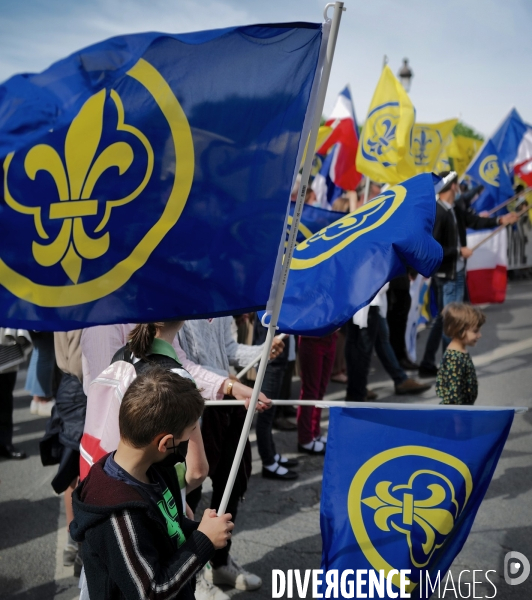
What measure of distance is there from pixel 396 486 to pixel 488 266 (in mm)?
7090

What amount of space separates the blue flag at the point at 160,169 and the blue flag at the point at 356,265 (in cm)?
36

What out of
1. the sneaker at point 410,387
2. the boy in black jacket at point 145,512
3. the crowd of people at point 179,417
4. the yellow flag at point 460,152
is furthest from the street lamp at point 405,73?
the boy in black jacket at point 145,512

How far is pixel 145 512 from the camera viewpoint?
1.97 metres

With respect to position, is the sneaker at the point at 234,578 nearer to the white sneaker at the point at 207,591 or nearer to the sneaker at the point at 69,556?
the white sneaker at the point at 207,591

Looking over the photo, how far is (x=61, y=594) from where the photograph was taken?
11.7 feet

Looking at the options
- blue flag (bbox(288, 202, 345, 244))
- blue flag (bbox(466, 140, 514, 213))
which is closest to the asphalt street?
blue flag (bbox(288, 202, 345, 244))

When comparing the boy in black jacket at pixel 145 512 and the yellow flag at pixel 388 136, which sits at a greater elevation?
the yellow flag at pixel 388 136

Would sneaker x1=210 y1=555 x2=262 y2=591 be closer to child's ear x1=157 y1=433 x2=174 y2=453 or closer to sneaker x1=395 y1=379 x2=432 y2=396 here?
child's ear x1=157 y1=433 x2=174 y2=453

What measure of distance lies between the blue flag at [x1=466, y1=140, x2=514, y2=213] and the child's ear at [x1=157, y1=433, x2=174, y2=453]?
9.09 meters

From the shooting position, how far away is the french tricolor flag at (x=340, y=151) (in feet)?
29.7

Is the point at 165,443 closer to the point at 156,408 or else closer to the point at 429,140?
the point at 156,408

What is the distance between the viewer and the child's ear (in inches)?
81.2

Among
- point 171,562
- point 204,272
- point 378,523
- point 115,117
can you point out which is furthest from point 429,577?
point 115,117

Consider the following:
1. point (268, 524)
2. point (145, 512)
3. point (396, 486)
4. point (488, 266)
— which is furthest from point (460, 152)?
point (145, 512)
